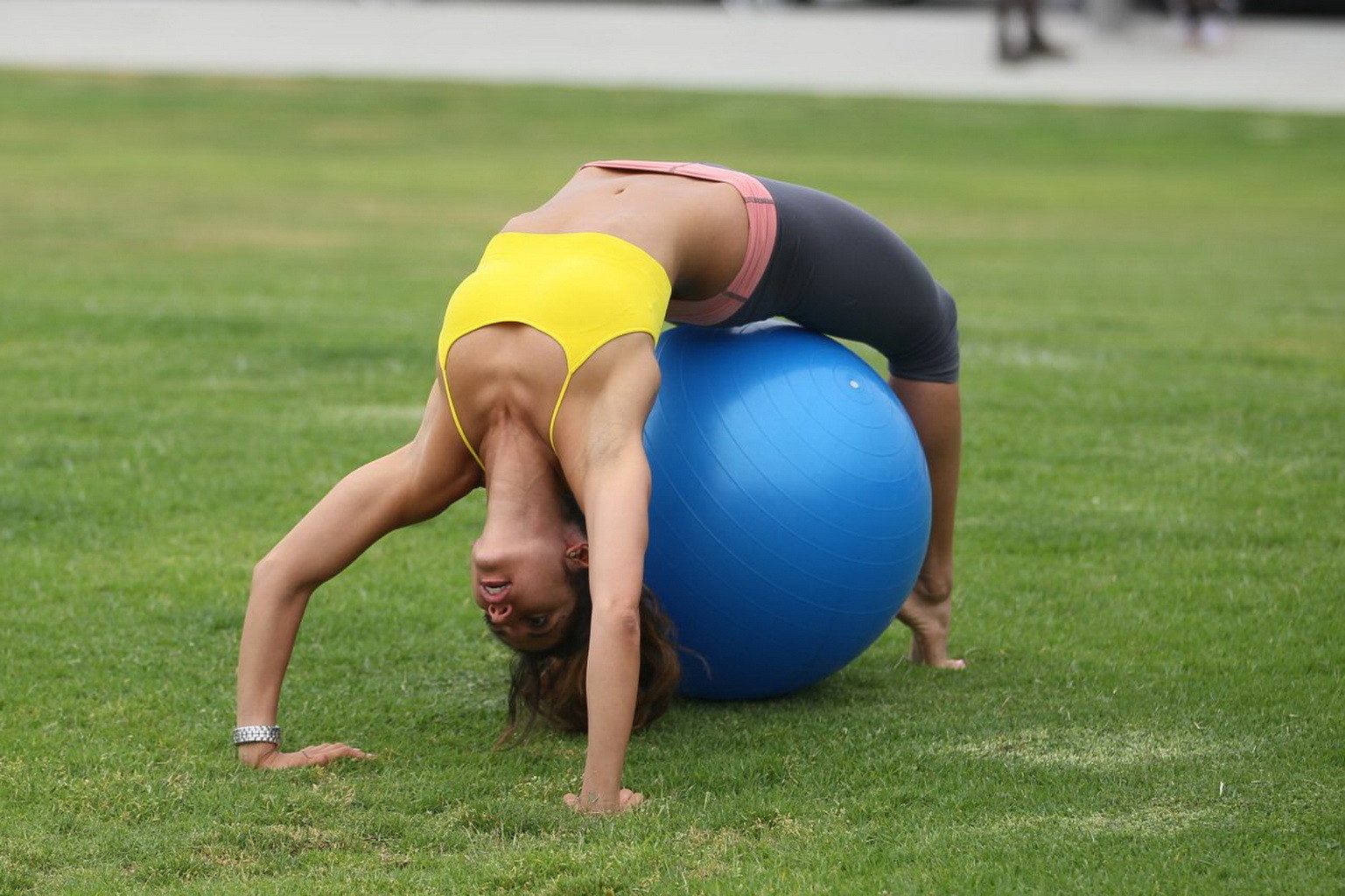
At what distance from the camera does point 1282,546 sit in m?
6.34

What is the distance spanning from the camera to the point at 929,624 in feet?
17.1

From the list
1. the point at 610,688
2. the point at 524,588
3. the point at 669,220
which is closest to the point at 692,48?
the point at 669,220

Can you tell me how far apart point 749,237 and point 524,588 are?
119 cm

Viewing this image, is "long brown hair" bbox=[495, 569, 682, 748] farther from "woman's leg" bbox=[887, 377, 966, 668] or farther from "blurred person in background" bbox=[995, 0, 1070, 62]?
"blurred person in background" bbox=[995, 0, 1070, 62]

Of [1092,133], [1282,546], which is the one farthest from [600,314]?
[1092,133]

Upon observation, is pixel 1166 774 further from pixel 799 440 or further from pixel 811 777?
pixel 799 440

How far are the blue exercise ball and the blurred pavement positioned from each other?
2559cm

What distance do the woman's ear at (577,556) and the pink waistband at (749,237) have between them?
88 cm

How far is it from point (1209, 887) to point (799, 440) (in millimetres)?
1595

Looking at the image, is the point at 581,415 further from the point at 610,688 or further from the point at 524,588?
the point at 610,688

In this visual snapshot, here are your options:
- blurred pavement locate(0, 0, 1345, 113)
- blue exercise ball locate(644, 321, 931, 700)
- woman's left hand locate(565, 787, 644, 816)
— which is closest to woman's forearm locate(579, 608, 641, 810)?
woman's left hand locate(565, 787, 644, 816)

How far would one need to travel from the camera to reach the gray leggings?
4.63 metres

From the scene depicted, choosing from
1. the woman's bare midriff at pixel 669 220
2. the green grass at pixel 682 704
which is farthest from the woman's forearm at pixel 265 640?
the woman's bare midriff at pixel 669 220

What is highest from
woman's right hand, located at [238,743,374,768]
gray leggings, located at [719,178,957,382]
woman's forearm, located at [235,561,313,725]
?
gray leggings, located at [719,178,957,382]
